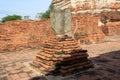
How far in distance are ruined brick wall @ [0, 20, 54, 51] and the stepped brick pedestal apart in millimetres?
3617

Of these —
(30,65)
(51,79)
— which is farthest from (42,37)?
(51,79)

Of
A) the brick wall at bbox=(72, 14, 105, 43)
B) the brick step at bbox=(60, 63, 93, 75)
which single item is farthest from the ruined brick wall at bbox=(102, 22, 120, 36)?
the brick step at bbox=(60, 63, 93, 75)

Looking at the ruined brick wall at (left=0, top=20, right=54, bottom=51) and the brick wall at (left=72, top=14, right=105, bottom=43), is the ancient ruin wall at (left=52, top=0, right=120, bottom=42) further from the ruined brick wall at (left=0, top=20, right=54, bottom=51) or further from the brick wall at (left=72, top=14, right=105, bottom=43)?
the ruined brick wall at (left=0, top=20, right=54, bottom=51)

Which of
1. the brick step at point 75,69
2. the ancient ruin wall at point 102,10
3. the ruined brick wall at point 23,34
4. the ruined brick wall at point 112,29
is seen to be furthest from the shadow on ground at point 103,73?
the ruined brick wall at point 112,29

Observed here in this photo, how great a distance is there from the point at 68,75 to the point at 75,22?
6.09 meters

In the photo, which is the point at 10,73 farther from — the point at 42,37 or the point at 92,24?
the point at 92,24

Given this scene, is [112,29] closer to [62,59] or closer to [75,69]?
A: [75,69]

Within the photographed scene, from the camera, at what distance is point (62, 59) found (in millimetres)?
5340

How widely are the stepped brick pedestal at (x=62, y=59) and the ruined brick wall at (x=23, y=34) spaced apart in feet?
11.9

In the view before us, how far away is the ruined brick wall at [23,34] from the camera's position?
9195 millimetres

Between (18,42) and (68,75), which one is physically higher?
(18,42)

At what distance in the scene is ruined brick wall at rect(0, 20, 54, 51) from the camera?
30.2ft

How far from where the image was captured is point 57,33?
5980 mm

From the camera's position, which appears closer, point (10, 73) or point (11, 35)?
point (10, 73)
